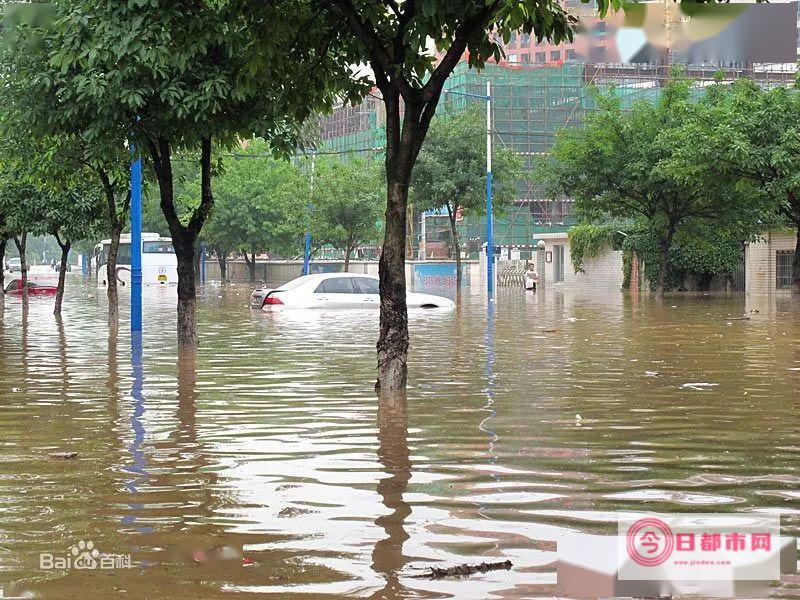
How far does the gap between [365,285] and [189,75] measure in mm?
15535

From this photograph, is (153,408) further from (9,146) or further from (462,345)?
(9,146)

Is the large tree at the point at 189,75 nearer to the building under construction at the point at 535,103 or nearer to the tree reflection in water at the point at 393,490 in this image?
the tree reflection in water at the point at 393,490

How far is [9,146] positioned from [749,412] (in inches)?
654

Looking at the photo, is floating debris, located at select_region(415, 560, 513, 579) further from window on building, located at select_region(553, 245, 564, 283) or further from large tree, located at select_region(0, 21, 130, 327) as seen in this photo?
window on building, located at select_region(553, 245, 564, 283)

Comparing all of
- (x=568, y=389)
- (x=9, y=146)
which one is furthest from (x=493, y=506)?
(x=9, y=146)

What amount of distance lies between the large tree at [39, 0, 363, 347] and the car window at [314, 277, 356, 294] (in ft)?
42.1

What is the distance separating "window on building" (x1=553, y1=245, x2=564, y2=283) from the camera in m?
71.9

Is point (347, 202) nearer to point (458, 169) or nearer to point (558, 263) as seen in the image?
point (458, 169)

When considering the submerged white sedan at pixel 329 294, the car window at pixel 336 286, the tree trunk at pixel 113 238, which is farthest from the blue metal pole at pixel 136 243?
the car window at pixel 336 286

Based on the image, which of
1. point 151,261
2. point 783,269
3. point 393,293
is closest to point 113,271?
point 393,293

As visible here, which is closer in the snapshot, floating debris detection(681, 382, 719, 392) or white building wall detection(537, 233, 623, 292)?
floating debris detection(681, 382, 719, 392)

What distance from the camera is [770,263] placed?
52719 millimetres

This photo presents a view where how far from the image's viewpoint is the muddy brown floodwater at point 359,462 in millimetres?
5484

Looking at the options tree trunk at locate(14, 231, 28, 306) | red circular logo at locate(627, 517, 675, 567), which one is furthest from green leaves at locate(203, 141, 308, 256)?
red circular logo at locate(627, 517, 675, 567)
